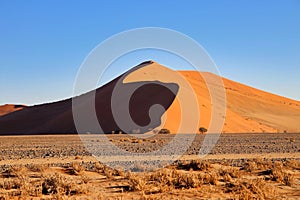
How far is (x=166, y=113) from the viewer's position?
5847 centimetres

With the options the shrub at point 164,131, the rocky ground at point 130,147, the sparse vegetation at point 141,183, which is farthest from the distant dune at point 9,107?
the sparse vegetation at point 141,183

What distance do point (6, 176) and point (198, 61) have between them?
883cm

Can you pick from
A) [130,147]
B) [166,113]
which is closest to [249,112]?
[166,113]

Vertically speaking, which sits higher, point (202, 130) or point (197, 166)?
point (202, 130)

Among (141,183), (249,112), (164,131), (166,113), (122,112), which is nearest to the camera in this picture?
(141,183)

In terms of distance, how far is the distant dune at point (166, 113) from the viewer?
6180 centimetres

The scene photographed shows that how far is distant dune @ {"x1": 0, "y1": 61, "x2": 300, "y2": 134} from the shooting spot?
61.8 m

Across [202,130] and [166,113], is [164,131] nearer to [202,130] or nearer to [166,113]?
[202,130]

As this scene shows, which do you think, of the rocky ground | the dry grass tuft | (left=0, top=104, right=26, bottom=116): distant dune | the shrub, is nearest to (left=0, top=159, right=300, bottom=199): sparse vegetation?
the dry grass tuft

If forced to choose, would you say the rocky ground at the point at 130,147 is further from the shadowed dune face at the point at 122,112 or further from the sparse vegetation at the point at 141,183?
the shadowed dune face at the point at 122,112

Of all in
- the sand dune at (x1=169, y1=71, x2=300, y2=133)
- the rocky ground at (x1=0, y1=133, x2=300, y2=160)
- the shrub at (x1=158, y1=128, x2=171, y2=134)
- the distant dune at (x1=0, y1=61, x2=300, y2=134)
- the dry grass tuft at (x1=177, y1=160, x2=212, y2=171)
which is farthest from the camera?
the sand dune at (x1=169, y1=71, x2=300, y2=133)

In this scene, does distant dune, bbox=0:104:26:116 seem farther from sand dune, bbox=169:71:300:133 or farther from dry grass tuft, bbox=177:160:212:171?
dry grass tuft, bbox=177:160:212:171

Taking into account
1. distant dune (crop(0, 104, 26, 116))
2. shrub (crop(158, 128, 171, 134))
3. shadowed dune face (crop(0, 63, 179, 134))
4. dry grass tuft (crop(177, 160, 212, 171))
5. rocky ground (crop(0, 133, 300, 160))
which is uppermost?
distant dune (crop(0, 104, 26, 116))

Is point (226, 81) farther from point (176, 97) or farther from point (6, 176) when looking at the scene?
point (6, 176)
